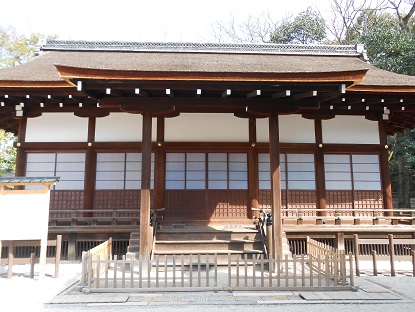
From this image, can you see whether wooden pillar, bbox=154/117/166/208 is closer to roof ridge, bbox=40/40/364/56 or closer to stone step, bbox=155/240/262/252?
stone step, bbox=155/240/262/252

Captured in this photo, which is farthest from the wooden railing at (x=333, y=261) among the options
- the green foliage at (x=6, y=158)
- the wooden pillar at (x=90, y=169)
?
the green foliage at (x=6, y=158)

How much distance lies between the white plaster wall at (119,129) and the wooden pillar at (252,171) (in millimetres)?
3097

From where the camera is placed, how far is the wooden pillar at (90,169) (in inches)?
374

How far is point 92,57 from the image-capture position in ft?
38.8

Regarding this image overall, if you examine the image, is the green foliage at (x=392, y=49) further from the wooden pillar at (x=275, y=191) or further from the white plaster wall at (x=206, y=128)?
the wooden pillar at (x=275, y=191)

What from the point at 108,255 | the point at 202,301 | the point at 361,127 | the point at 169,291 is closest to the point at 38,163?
the point at 108,255

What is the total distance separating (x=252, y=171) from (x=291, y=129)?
195 cm

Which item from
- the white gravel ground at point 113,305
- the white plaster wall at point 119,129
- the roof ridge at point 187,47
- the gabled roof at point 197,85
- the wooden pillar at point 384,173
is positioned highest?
the roof ridge at point 187,47

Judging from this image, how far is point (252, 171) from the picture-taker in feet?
32.1

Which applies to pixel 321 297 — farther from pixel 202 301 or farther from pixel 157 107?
pixel 157 107

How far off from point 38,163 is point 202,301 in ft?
24.2

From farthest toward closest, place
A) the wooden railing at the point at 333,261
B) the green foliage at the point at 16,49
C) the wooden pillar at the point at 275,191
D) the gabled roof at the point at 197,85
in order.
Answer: the green foliage at the point at 16,49 → the wooden pillar at the point at 275,191 → the gabled roof at the point at 197,85 → the wooden railing at the point at 333,261

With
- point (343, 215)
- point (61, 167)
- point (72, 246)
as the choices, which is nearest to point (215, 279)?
point (72, 246)

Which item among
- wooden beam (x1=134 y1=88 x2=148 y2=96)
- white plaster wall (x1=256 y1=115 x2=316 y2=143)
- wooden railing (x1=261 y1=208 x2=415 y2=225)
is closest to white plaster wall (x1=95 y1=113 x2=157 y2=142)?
wooden beam (x1=134 y1=88 x2=148 y2=96)
